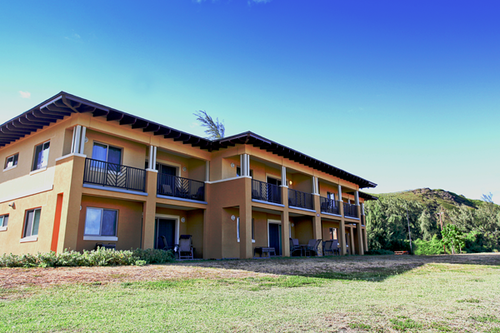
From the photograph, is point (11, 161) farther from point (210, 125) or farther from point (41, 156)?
point (210, 125)

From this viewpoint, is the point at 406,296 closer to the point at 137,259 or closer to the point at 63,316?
the point at 63,316

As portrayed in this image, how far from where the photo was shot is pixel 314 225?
2038 cm

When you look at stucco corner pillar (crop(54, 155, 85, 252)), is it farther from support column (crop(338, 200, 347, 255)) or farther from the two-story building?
support column (crop(338, 200, 347, 255))

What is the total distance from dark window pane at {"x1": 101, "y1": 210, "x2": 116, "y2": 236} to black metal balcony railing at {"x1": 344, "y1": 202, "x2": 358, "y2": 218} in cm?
1709

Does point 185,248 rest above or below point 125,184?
below

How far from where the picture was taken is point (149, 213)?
13609 mm

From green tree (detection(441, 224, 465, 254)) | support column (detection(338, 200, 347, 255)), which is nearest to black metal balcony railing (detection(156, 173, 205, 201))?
support column (detection(338, 200, 347, 255))

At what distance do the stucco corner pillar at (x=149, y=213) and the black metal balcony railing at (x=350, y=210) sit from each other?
1588 centimetres

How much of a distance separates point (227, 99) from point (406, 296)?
51.3ft

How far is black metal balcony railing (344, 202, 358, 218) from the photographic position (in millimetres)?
25134

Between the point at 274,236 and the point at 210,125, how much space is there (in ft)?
52.3

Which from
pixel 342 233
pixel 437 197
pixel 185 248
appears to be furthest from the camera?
pixel 437 197

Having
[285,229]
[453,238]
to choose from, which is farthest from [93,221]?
[453,238]

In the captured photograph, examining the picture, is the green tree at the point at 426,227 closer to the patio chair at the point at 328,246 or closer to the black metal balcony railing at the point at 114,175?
the patio chair at the point at 328,246
